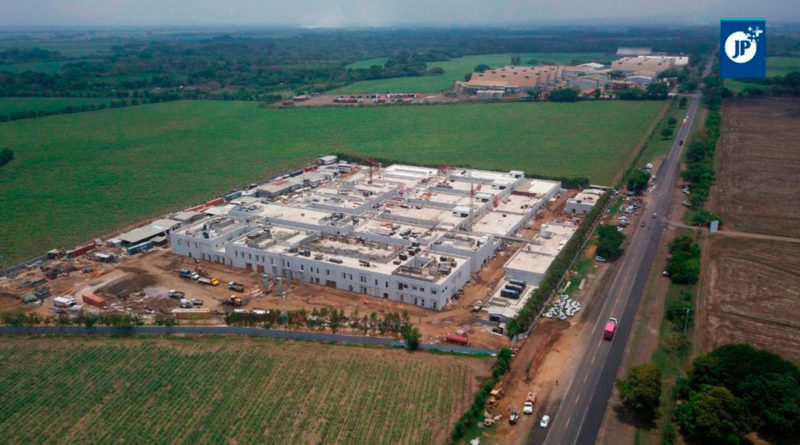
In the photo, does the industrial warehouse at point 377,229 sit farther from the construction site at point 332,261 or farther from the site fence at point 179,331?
the site fence at point 179,331

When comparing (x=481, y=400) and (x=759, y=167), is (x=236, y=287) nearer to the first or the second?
(x=481, y=400)

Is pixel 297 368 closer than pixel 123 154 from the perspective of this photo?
Yes

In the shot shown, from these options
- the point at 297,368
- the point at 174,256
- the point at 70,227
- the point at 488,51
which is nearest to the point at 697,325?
the point at 297,368

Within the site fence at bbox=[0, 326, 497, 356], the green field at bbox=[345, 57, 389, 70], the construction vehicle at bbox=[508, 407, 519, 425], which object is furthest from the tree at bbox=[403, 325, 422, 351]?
the green field at bbox=[345, 57, 389, 70]

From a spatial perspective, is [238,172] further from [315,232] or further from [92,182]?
[315,232]

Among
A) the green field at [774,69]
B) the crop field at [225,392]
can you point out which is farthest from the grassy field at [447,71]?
the crop field at [225,392]

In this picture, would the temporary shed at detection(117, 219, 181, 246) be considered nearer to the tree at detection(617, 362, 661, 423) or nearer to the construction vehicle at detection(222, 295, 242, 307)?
the construction vehicle at detection(222, 295, 242, 307)
